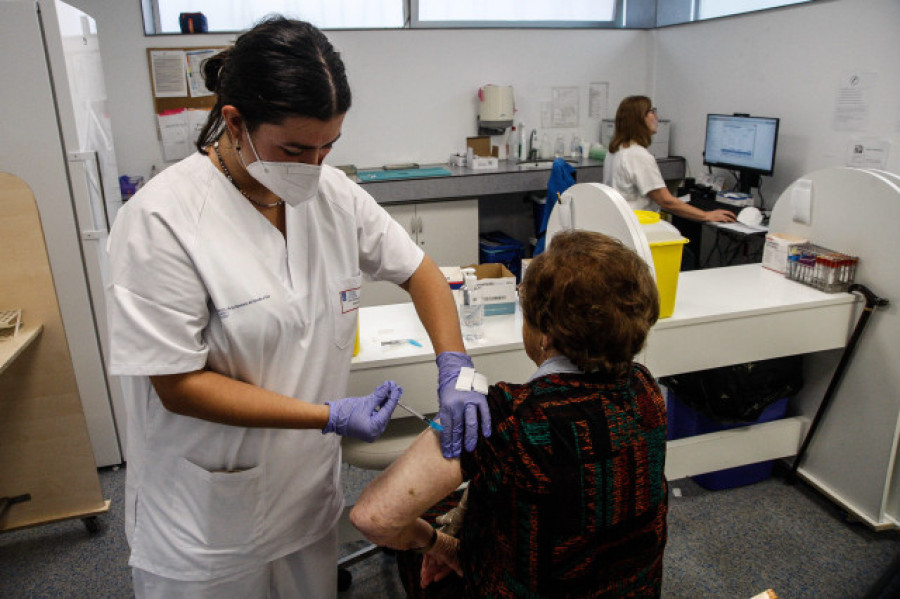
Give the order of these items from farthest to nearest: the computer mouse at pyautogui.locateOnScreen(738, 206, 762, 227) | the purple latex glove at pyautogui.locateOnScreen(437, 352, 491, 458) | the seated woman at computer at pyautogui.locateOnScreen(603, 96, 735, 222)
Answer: the seated woman at computer at pyautogui.locateOnScreen(603, 96, 735, 222) < the computer mouse at pyautogui.locateOnScreen(738, 206, 762, 227) < the purple latex glove at pyautogui.locateOnScreen(437, 352, 491, 458)

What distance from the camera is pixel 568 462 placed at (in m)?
0.98

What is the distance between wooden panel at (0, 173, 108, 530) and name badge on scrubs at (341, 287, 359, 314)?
1356 millimetres

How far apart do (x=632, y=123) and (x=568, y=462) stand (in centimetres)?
315

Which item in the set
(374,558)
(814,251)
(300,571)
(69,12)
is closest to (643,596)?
(300,571)

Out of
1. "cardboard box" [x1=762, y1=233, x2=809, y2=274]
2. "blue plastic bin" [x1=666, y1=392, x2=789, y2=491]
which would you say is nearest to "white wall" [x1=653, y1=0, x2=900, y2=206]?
"cardboard box" [x1=762, y1=233, x2=809, y2=274]

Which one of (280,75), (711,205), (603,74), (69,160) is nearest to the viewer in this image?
(280,75)

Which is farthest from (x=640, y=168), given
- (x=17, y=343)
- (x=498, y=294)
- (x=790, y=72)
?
(x=17, y=343)

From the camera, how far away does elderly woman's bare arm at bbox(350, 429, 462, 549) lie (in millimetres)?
1070

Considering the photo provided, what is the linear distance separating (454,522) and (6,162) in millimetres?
2033

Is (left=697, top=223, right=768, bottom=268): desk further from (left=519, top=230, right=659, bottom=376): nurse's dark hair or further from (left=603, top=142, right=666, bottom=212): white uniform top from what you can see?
(left=519, top=230, right=659, bottom=376): nurse's dark hair

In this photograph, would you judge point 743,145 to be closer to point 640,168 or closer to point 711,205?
point 711,205

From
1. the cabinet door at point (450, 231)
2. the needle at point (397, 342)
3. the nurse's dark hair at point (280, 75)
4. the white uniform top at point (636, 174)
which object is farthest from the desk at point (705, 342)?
the cabinet door at point (450, 231)

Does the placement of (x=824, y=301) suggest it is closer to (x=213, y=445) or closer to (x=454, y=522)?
(x=454, y=522)

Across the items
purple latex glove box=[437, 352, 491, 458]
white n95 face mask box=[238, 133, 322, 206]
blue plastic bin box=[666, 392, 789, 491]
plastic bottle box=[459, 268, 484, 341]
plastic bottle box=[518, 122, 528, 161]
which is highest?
white n95 face mask box=[238, 133, 322, 206]
